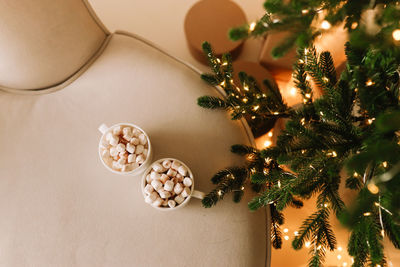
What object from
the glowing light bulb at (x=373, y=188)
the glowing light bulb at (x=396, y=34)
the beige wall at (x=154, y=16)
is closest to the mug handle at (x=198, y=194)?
the glowing light bulb at (x=373, y=188)

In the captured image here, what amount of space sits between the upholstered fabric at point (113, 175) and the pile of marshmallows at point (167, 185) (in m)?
0.06

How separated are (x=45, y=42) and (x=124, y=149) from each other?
1.08ft

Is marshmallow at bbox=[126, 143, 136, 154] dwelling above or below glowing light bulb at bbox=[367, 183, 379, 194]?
above

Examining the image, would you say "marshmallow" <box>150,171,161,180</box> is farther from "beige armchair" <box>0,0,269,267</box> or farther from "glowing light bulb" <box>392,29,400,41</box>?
"glowing light bulb" <box>392,29,400,41</box>

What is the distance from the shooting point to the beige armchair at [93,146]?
2.22 ft

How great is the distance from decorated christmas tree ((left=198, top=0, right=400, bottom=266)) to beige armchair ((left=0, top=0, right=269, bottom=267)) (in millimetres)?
71

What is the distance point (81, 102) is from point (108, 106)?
0.08 meters

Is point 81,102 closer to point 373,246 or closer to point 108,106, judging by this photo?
point 108,106

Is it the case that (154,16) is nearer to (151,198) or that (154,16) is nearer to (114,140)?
(114,140)

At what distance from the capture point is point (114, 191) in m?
0.72

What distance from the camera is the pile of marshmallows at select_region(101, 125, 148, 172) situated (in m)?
0.67

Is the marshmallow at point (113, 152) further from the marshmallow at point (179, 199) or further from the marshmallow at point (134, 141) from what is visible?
the marshmallow at point (179, 199)

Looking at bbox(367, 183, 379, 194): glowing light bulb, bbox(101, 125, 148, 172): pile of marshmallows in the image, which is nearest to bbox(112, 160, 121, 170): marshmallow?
bbox(101, 125, 148, 172): pile of marshmallows

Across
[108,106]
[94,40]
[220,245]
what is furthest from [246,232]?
[94,40]
